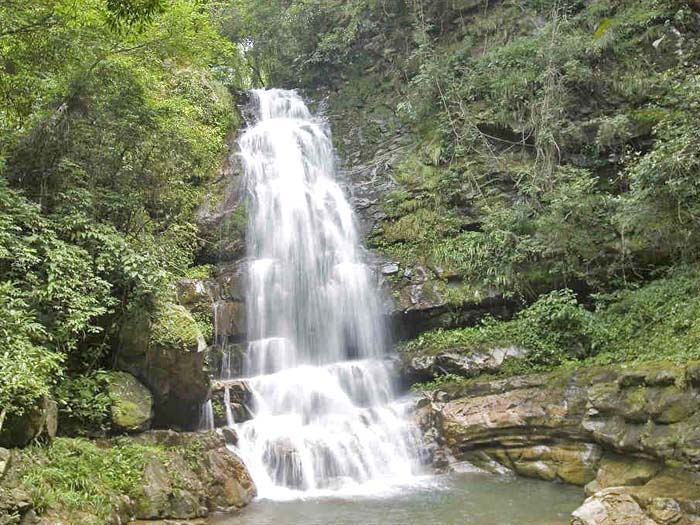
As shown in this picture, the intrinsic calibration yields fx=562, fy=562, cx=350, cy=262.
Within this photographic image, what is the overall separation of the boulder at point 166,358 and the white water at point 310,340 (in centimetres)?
126

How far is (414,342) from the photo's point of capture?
13.5 m

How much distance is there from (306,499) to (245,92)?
54.2 feet

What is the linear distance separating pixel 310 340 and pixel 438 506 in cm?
586

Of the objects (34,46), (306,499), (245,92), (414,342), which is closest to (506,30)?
(245,92)

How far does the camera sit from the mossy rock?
862 centimetres

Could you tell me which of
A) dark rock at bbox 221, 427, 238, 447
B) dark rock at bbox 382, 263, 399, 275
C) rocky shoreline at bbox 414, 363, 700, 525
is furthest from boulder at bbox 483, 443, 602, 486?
dark rock at bbox 382, 263, 399, 275

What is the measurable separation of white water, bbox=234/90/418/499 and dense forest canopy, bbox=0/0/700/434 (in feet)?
4.99

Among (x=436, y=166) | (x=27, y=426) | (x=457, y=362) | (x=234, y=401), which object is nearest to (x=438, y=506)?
(x=457, y=362)

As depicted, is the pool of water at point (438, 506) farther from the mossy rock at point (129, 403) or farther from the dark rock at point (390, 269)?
the dark rock at point (390, 269)

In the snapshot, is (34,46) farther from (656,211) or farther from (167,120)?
(656,211)

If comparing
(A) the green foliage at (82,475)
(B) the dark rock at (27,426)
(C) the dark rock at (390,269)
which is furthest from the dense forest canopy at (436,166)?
(A) the green foliage at (82,475)

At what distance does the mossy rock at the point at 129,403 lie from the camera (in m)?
8.62

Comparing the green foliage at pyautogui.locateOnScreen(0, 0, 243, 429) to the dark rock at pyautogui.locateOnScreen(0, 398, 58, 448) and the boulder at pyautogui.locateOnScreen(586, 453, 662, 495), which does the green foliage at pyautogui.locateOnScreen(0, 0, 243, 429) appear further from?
the boulder at pyautogui.locateOnScreen(586, 453, 662, 495)

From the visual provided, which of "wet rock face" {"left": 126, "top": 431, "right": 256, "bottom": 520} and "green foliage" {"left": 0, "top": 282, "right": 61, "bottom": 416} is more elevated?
"green foliage" {"left": 0, "top": 282, "right": 61, "bottom": 416}
